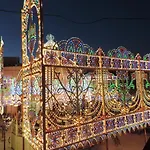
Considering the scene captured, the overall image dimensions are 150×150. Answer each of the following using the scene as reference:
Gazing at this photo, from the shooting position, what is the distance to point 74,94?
161 inches

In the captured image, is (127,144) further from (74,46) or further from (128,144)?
(74,46)

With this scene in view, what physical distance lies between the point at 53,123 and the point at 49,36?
4.64 m

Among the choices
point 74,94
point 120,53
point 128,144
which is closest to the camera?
point 74,94

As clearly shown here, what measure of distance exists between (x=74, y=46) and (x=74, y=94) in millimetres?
1038

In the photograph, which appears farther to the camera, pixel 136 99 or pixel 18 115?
pixel 18 115

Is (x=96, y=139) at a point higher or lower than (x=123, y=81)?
lower

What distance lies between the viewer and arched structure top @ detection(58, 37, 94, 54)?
157 inches

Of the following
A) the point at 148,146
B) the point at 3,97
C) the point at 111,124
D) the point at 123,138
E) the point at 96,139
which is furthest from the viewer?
the point at 3,97

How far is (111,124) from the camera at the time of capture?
185 inches

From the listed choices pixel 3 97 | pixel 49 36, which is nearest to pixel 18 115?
pixel 3 97

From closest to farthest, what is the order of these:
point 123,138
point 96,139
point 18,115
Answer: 1. point 96,139
2. point 18,115
3. point 123,138


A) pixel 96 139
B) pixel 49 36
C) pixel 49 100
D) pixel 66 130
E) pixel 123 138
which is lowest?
pixel 123 138

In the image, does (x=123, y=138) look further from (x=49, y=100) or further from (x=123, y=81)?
(x=49, y=100)

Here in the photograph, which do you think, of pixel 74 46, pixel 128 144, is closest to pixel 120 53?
pixel 74 46
